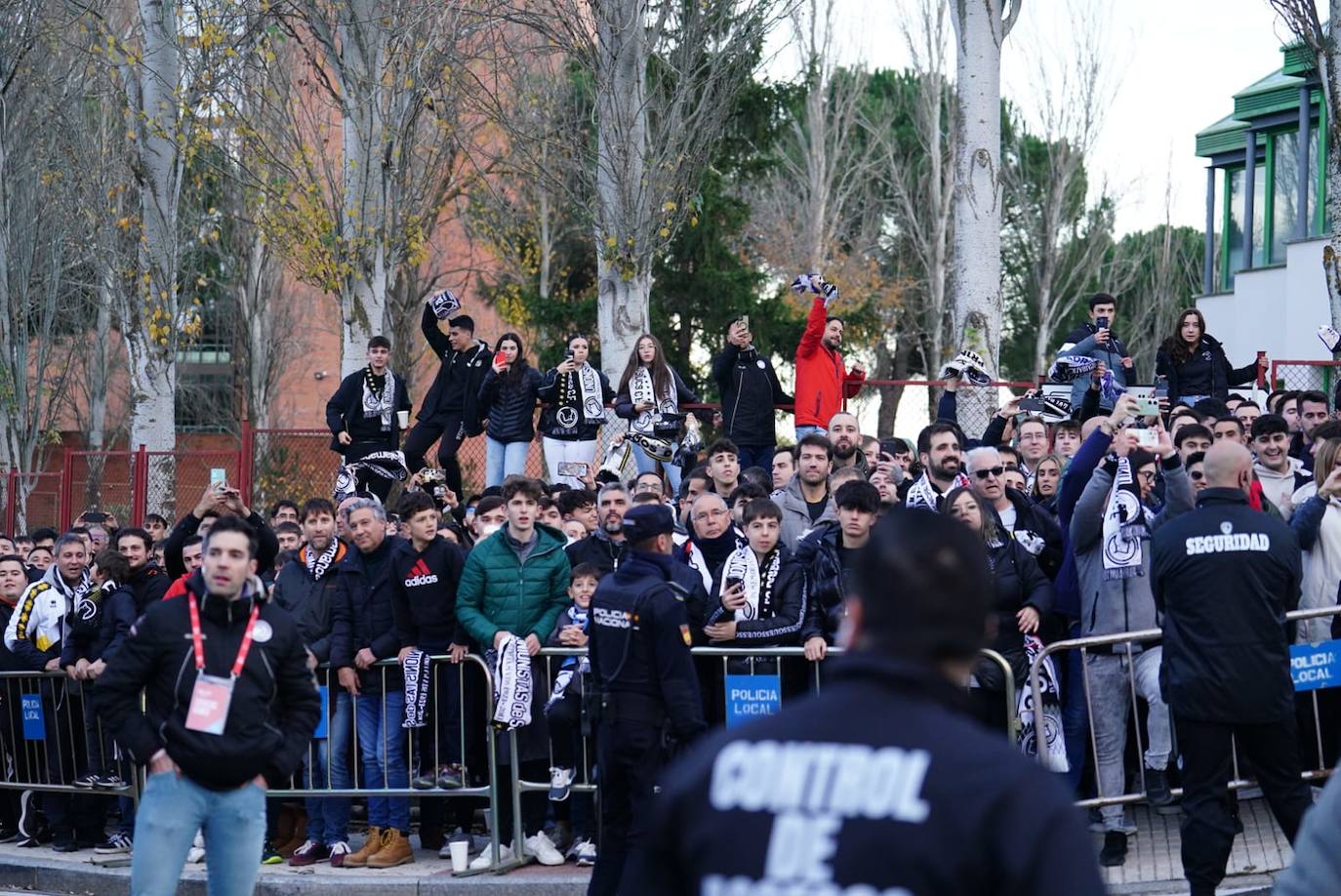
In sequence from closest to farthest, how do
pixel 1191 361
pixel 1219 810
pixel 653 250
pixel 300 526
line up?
pixel 1219 810 → pixel 300 526 → pixel 1191 361 → pixel 653 250

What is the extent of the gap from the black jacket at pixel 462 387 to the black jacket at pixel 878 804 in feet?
41.2

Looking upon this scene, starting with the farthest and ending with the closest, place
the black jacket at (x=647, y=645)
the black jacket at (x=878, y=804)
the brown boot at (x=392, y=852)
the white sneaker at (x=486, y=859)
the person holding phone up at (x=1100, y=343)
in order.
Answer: the person holding phone up at (x=1100, y=343) < the brown boot at (x=392, y=852) < the white sneaker at (x=486, y=859) < the black jacket at (x=647, y=645) < the black jacket at (x=878, y=804)

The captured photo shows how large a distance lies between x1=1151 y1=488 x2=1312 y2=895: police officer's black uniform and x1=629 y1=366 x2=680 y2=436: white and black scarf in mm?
7554

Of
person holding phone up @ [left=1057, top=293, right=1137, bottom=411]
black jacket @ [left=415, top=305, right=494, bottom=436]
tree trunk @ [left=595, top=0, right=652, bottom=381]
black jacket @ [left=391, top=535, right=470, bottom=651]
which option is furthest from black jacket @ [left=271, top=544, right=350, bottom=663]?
tree trunk @ [left=595, top=0, right=652, bottom=381]

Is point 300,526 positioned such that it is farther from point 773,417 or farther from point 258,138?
point 258,138

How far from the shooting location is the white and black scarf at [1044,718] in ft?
28.8

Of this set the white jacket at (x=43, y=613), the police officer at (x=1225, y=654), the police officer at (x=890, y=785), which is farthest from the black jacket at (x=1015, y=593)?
the police officer at (x=890, y=785)

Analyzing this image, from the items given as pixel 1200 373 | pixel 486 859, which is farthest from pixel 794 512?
pixel 1200 373

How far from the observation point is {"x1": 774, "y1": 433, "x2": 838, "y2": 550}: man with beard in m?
Answer: 10.7

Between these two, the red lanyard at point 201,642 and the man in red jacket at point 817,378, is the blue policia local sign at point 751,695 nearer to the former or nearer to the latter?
the red lanyard at point 201,642

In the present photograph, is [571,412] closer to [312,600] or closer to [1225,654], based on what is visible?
[312,600]

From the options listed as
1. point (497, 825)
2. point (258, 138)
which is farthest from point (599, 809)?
point (258, 138)

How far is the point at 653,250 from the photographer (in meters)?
19.0

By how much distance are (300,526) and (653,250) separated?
810 cm
